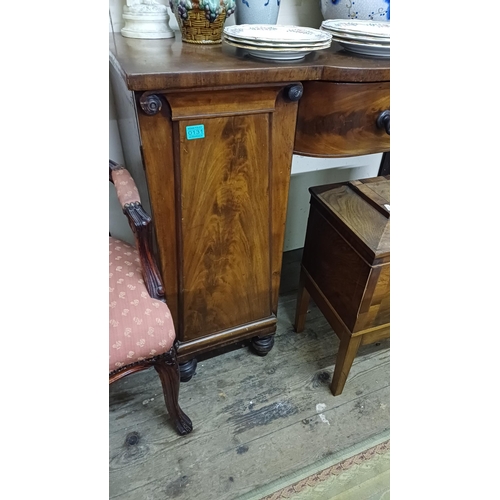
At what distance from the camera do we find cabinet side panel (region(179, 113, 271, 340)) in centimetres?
80

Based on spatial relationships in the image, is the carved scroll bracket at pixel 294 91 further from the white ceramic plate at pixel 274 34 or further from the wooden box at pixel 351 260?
the wooden box at pixel 351 260

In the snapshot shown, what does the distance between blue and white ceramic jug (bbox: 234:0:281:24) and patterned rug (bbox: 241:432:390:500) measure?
1105 millimetres

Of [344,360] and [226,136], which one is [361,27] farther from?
[344,360]

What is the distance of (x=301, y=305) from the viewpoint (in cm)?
133

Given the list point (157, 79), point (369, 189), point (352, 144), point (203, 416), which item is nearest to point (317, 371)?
point (203, 416)

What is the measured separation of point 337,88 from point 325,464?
912 mm

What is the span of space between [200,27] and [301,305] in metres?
0.86

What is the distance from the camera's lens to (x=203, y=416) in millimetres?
1122

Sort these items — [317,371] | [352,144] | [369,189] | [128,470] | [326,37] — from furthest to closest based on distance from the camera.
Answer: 1. [317,371]
2. [369,189]
3. [128,470]
4. [352,144]
5. [326,37]

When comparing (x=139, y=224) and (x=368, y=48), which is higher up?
Result: (x=368, y=48)

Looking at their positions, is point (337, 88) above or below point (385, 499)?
above

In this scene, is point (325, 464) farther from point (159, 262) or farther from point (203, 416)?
point (159, 262)

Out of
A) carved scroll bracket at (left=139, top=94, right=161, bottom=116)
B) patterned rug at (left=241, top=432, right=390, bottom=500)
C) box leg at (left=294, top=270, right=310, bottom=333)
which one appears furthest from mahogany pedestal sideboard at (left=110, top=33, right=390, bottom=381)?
patterned rug at (left=241, top=432, right=390, bottom=500)

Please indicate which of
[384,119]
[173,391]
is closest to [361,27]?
[384,119]
